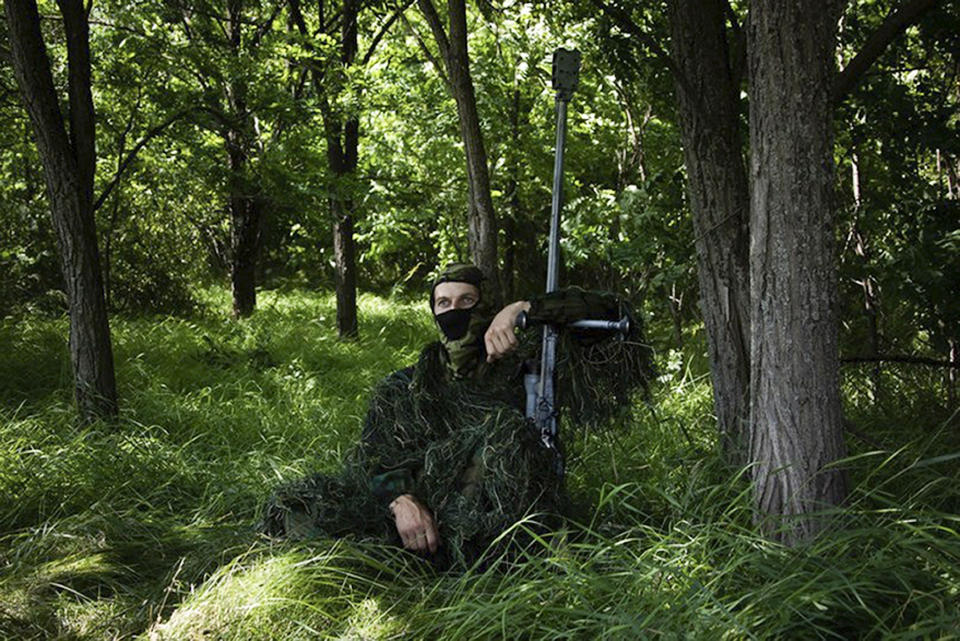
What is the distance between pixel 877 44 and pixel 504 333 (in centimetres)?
142

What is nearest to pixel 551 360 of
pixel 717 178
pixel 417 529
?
pixel 417 529

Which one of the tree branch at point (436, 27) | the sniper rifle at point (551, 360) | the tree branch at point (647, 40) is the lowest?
the sniper rifle at point (551, 360)

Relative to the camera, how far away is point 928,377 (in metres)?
4.30

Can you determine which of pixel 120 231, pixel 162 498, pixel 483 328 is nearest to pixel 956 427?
pixel 483 328

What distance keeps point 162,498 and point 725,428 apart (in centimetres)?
259

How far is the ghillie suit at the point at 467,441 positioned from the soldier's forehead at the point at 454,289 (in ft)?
0.26

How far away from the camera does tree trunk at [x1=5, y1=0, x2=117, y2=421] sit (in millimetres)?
4297

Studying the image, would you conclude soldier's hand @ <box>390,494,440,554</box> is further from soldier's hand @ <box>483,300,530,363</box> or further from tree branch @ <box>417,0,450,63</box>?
tree branch @ <box>417,0,450,63</box>

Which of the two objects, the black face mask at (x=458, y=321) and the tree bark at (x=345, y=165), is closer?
the black face mask at (x=458, y=321)

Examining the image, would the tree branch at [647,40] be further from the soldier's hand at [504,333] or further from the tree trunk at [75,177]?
the tree trunk at [75,177]

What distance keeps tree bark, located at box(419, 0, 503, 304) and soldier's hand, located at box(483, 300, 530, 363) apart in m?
1.55

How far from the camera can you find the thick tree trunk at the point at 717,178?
287cm

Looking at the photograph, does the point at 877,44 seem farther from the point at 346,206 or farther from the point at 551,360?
the point at 346,206

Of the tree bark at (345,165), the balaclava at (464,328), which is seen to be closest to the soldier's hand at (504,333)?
the balaclava at (464,328)
